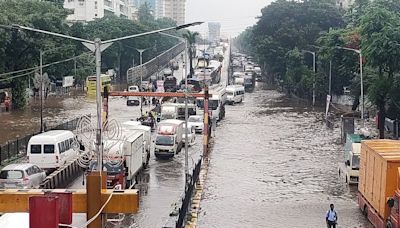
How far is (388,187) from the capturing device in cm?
1939

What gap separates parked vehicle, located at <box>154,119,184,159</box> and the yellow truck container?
12947mm

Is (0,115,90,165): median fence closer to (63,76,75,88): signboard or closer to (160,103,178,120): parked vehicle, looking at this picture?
(160,103,178,120): parked vehicle

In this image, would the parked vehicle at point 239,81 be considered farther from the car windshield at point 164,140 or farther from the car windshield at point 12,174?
the car windshield at point 12,174

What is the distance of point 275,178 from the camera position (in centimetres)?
2953

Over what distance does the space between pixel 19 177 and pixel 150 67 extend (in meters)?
75.3

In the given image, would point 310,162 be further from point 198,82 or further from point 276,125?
point 198,82

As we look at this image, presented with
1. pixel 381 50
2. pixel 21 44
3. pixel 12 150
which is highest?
pixel 21 44

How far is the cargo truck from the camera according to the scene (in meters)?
19.1

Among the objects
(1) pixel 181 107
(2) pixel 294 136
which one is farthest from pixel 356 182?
(1) pixel 181 107

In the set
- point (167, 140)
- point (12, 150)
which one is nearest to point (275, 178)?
point (167, 140)

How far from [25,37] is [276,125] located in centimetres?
2165

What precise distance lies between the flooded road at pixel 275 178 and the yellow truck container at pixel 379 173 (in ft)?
4.38

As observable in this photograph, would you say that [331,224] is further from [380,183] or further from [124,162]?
[124,162]

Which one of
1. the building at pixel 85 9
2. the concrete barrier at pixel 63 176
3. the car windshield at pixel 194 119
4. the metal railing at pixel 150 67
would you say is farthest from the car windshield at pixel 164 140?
the building at pixel 85 9
